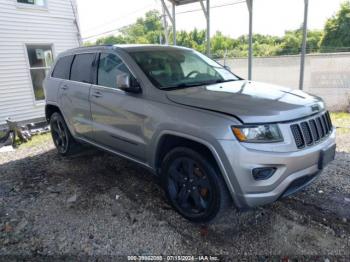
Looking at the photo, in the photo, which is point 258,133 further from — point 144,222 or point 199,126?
point 144,222

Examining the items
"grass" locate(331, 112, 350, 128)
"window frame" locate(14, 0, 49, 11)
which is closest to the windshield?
"grass" locate(331, 112, 350, 128)

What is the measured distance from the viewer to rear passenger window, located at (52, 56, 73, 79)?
182 inches

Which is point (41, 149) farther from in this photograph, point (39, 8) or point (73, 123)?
point (39, 8)

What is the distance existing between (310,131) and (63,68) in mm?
3929

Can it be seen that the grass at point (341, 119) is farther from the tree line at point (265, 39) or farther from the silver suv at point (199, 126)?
the tree line at point (265, 39)

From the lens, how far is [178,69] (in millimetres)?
3602

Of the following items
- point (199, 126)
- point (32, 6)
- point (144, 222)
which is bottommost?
point (144, 222)

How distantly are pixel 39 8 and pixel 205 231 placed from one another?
9.40 meters

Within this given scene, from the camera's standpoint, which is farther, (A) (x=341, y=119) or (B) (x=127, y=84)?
(A) (x=341, y=119)

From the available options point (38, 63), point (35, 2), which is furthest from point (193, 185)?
point (35, 2)

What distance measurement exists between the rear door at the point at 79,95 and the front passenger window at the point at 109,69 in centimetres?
21

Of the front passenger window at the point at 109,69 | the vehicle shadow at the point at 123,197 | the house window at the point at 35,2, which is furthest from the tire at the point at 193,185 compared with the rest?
the house window at the point at 35,2

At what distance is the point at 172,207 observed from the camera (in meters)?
3.14

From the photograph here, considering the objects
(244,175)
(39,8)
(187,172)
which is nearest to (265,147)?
(244,175)
